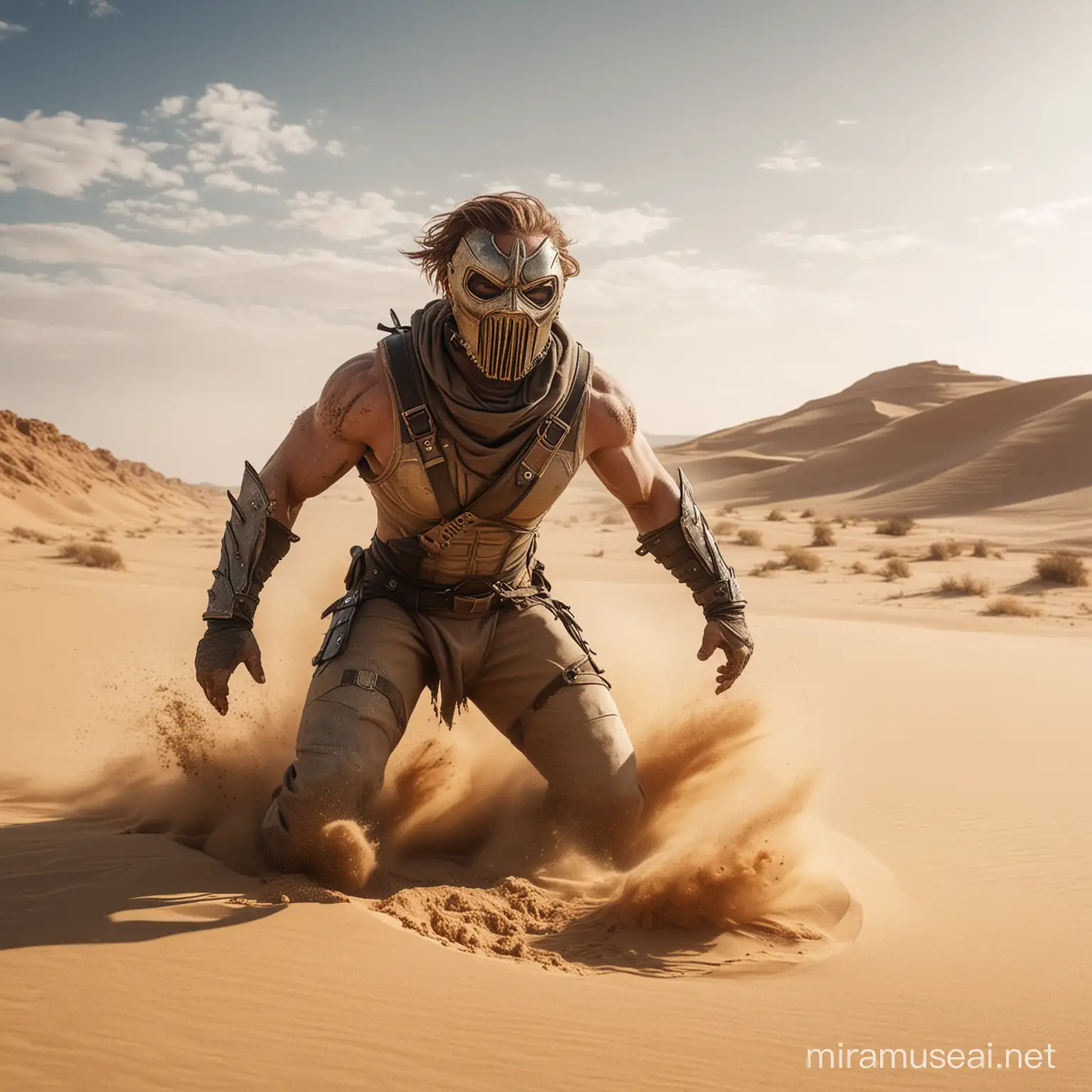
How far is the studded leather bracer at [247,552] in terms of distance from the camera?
3.62 metres

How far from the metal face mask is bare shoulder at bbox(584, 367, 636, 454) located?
13.4 inches

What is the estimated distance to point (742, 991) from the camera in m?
2.76

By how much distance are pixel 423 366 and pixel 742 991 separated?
91.7 inches

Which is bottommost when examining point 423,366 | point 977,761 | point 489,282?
point 977,761

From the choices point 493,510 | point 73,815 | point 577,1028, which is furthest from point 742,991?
point 73,815

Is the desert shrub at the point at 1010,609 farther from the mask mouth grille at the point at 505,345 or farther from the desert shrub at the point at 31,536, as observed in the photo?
the desert shrub at the point at 31,536

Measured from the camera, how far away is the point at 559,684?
405 centimetres

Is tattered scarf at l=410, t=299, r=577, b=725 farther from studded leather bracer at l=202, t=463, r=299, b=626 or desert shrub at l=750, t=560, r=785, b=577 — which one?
desert shrub at l=750, t=560, r=785, b=577

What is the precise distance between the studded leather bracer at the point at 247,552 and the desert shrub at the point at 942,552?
1797 cm

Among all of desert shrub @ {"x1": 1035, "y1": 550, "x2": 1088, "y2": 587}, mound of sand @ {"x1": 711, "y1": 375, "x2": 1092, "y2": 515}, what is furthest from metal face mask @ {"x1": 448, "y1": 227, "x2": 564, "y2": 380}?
mound of sand @ {"x1": 711, "y1": 375, "x2": 1092, "y2": 515}

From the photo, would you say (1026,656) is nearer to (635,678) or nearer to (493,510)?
(635,678)

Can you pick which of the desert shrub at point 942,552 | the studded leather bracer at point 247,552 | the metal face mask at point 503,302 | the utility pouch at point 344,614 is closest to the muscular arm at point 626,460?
the metal face mask at point 503,302

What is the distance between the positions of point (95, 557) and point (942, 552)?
1544cm

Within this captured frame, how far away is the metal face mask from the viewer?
142 inches
